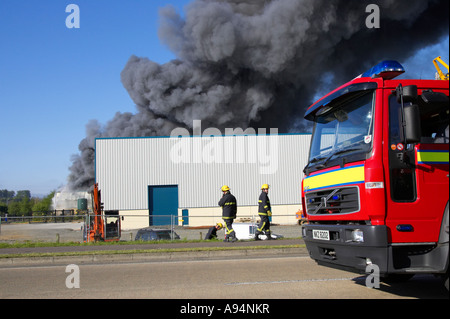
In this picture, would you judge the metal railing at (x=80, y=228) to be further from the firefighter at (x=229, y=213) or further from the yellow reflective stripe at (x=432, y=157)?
the yellow reflective stripe at (x=432, y=157)

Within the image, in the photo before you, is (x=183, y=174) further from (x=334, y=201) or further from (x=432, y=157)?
(x=432, y=157)

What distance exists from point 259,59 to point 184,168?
1345 centimetres

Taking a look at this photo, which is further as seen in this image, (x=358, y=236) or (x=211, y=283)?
(x=211, y=283)

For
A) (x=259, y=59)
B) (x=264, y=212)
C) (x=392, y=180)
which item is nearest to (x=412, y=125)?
(x=392, y=180)

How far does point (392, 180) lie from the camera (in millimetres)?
4195

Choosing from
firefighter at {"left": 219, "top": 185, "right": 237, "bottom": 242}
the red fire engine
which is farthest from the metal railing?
the red fire engine

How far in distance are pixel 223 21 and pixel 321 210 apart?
3388 centimetres

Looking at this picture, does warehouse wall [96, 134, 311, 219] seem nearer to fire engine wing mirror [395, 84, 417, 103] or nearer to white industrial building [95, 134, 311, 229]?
white industrial building [95, 134, 311, 229]

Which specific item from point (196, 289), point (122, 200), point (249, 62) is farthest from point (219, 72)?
point (196, 289)

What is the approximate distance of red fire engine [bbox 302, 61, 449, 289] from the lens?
410 cm

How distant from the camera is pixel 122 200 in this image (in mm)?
29594

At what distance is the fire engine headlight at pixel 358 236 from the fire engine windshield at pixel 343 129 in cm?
73

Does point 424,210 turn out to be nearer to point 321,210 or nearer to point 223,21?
point 321,210

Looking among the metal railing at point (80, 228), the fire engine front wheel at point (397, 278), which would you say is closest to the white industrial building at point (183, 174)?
the metal railing at point (80, 228)
